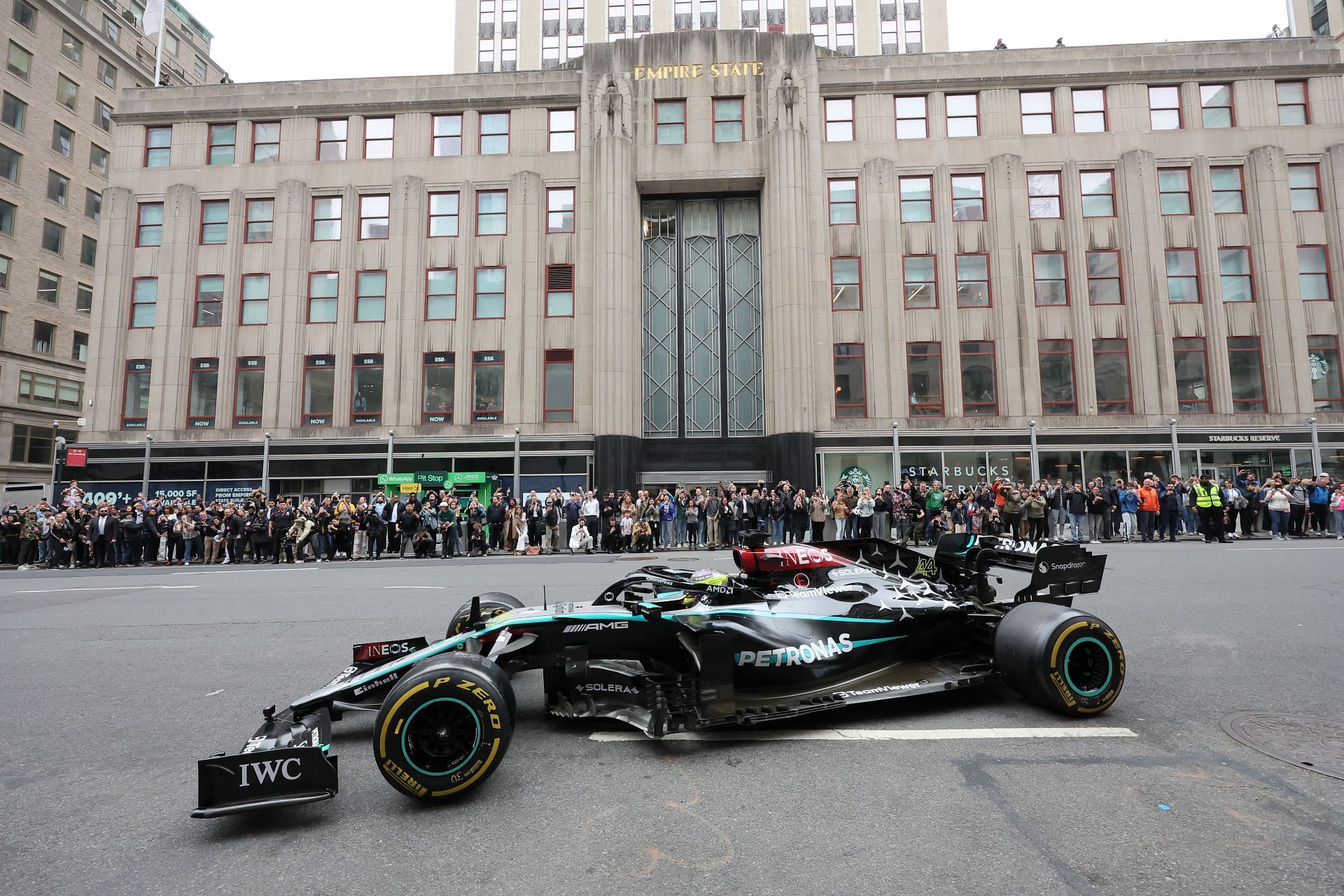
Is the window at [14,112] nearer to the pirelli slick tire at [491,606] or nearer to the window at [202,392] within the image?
the window at [202,392]

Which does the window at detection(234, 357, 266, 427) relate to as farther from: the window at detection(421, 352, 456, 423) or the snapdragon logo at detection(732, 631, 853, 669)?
the snapdragon logo at detection(732, 631, 853, 669)

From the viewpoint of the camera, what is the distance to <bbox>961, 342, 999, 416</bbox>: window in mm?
27141

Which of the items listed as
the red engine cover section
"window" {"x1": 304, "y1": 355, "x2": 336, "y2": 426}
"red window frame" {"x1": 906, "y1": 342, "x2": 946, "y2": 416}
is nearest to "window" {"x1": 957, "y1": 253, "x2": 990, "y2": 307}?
"red window frame" {"x1": 906, "y1": 342, "x2": 946, "y2": 416}

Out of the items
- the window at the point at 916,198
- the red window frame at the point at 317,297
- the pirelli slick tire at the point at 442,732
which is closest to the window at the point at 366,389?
the red window frame at the point at 317,297

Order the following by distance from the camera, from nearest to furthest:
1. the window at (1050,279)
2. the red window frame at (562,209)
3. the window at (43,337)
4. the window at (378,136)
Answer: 1. the window at (1050,279)
2. the red window frame at (562,209)
3. the window at (378,136)
4. the window at (43,337)

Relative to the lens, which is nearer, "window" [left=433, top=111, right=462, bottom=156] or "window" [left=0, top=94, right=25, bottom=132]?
"window" [left=433, top=111, right=462, bottom=156]

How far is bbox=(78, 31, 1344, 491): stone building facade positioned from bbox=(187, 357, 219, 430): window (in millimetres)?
206

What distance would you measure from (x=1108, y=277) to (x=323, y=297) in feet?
106

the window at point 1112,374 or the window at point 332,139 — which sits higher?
the window at point 332,139

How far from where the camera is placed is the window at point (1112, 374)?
88.5 feet

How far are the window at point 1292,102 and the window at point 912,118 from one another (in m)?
14.3

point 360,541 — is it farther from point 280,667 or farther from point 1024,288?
point 1024,288

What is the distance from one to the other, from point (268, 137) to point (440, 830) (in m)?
35.2

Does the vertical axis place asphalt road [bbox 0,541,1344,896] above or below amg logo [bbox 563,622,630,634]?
below
